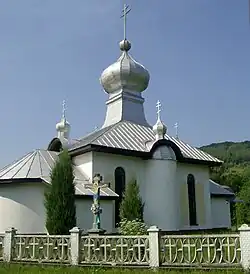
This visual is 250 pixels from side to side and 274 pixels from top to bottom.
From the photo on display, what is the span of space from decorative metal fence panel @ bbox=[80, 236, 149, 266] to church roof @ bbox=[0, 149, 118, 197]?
18.7 ft

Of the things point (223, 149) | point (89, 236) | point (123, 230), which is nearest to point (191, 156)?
point (123, 230)

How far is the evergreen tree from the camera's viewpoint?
16.0 m

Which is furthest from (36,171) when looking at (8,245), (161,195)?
(161,195)

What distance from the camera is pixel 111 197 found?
1662 centimetres

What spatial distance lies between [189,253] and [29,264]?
4438 millimetres

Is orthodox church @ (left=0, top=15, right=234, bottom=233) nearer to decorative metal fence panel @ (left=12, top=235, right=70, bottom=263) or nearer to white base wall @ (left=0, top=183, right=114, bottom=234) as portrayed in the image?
white base wall @ (left=0, top=183, right=114, bottom=234)

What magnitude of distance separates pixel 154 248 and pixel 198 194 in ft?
39.6

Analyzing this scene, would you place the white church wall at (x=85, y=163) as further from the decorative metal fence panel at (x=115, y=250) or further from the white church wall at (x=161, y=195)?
the decorative metal fence panel at (x=115, y=250)

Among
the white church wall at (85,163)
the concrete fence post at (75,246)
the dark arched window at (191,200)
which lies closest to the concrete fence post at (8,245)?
the concrete fence post at (75,246)

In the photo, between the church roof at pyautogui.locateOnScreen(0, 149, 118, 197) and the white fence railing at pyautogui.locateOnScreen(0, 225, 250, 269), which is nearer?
the white fence railing at pyautogui.locateOnScreen(0, 225, 250, 269)

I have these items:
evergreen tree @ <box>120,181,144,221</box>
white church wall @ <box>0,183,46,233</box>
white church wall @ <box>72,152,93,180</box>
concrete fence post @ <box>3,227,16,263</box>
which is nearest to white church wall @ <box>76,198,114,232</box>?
evergreen tree @ <box>120,181,144,221</box>

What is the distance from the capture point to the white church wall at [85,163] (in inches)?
699

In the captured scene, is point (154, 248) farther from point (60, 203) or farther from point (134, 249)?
point (60, 203)

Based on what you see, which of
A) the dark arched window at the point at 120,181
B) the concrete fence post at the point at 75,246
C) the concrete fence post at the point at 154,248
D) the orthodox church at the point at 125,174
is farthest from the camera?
the dark arched window at the point at 120,181
